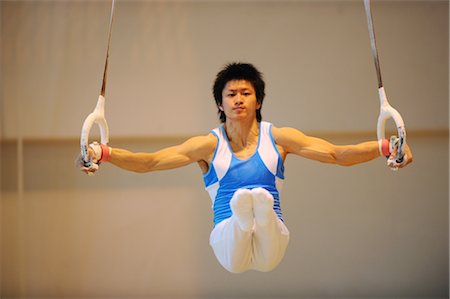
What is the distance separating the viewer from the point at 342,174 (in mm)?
5957

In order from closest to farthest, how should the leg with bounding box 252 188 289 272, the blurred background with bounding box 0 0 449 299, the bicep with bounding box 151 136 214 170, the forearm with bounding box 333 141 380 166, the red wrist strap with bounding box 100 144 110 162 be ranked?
the leg with bounding box 252 188 289 272, the red wrist strap with bounding box 100 144 110 162, the forearm with bounding box 333 141 380 166, the bicep with bounding box 151 136 214 170, the blurred background with bounding box 0 0 449 299

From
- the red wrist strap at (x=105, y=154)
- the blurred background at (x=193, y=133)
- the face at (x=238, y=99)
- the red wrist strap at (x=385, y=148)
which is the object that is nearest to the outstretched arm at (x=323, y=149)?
the red wrist strap at (x=385, y=148)

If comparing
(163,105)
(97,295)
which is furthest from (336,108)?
(97,295)

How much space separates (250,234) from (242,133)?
623mm

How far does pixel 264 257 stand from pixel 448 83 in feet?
10.4

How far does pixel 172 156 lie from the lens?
3725mm

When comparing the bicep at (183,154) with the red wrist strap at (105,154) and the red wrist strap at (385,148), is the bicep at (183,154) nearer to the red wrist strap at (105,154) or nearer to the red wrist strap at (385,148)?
the red wrist strap at (105,154)

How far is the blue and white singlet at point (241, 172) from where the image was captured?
365 centimetres

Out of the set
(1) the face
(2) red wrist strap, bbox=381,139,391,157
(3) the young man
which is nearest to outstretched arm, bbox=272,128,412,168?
(3) the young man

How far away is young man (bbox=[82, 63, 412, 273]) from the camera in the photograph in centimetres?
354

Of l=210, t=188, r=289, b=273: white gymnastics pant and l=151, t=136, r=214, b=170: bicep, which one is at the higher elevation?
l=151, t=136, r=214, b=170: bicep

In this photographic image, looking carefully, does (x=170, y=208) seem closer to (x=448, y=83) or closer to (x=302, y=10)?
(x=302, y=10)

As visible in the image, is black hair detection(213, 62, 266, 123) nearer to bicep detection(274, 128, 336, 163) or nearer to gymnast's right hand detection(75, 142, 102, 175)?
bicep detection(274, 128, 336, 163)

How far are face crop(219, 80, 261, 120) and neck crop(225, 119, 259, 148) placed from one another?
0.22 ft
